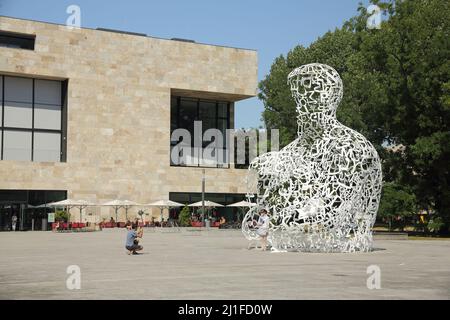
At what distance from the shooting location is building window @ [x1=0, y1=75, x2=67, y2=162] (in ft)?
169

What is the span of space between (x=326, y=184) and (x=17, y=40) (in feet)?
128

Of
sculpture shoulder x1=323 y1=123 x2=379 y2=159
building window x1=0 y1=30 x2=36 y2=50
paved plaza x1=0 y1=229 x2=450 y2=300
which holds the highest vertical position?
building window x1=0 y1=30 x2=36 y2=50

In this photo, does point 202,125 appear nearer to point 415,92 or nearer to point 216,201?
point 216,201

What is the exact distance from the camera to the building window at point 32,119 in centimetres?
5153

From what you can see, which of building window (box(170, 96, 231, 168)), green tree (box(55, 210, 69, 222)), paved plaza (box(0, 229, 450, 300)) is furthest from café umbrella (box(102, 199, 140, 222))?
paved plaza (box(0, 229, 450, 300))

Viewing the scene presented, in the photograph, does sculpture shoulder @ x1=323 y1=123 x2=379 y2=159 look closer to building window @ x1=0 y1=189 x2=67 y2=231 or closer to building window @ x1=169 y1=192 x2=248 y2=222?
building window @ x1=0 y1=189 x2=67 y2=231

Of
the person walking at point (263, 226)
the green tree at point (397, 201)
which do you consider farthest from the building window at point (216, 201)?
the person walking at point (263, 226)

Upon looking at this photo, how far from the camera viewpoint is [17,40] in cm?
5272

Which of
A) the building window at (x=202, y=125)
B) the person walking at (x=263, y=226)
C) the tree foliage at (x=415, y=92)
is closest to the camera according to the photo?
the person walking at (x=263, y=226)

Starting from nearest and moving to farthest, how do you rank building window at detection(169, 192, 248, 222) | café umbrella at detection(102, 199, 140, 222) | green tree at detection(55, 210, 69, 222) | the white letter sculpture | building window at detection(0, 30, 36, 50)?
the white letter sculpture → green tree at detection(55, 210, 69, 222) → café umbrella at detection(102, 199, 140, 222) → building window at detection(0, 30, 36, 50) → building window at detection(169, 192, 248, 222)

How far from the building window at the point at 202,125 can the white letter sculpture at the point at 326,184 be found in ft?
125

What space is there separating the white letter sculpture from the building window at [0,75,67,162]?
34205 millimetres

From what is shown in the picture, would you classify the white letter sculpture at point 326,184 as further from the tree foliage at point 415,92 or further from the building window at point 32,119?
the building window at point 32,119
